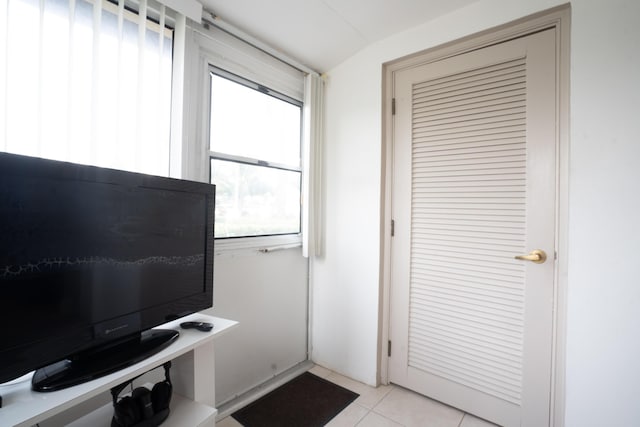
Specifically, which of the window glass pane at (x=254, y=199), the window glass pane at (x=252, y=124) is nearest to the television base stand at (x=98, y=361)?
the window glass pane at (x=254, y=199)

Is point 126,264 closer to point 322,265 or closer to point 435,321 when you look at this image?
point 322,265

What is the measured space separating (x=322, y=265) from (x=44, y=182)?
1.83m

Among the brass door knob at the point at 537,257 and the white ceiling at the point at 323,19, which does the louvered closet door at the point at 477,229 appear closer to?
the brass door knob at the point at 537,257

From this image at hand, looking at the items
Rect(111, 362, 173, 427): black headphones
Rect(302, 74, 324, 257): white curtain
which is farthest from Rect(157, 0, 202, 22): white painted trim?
Rect(111, 362, 173, 427): black headphones

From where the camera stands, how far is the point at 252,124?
6.56 ft

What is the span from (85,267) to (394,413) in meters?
1.82

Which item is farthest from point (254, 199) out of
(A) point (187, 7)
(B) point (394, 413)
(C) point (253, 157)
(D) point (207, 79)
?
(B) point (394, 413)

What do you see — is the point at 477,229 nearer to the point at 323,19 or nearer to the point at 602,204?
the point at 602,204

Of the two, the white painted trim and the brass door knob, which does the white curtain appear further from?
the brass door knob

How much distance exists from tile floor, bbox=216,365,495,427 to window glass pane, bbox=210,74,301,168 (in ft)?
5.56

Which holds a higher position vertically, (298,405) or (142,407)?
(142,407)

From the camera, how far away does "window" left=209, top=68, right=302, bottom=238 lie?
5.88 ft

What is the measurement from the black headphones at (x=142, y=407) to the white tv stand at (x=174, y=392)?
5cm

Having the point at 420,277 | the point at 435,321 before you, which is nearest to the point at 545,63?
the point at 420,277
